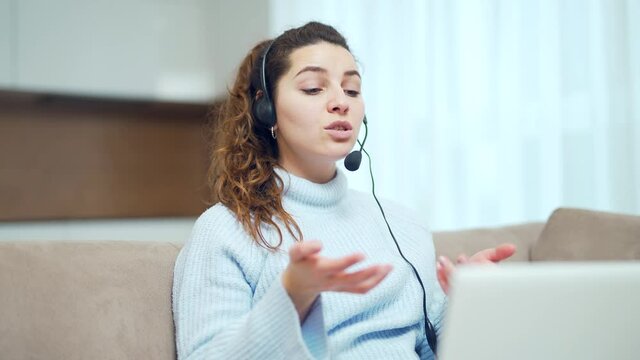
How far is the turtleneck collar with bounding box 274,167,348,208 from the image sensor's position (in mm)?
1214

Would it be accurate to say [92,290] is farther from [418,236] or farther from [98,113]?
[98,113]

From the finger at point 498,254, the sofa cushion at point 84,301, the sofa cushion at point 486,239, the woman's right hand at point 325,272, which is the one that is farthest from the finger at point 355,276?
the sofa cushion at point 486,239

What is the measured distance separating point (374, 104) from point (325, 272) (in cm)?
192

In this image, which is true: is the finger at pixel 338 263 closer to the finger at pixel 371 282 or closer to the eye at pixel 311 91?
the finger at pixel 371 282

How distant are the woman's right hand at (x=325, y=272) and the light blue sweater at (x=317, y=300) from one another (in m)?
0.06

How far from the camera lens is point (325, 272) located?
0.75 m

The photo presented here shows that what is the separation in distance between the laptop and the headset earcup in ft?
2.30

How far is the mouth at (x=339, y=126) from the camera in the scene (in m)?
1.18

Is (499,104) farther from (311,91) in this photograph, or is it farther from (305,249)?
(305,249)

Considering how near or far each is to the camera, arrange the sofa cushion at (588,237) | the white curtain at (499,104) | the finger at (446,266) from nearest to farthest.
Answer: the finger at (446,266) → the sofa cushion at (588,237) → the white curtain at (499,104)

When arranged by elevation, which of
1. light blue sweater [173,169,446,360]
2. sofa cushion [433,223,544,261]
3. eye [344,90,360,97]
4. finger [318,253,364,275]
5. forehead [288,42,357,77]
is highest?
forehead [288,42,357,77]

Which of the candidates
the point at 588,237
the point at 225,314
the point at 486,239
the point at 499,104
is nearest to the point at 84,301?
the point at 225,314

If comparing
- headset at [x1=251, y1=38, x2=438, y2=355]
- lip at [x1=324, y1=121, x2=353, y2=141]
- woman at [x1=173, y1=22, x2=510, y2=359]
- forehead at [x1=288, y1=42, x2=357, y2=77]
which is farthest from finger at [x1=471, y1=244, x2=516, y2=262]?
forehead at [x1=288, y1=42, x2=357, y2=77]

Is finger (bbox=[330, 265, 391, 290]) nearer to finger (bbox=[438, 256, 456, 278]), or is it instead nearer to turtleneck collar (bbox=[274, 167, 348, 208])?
finger (bbox=[438, 256, 456, 278])
